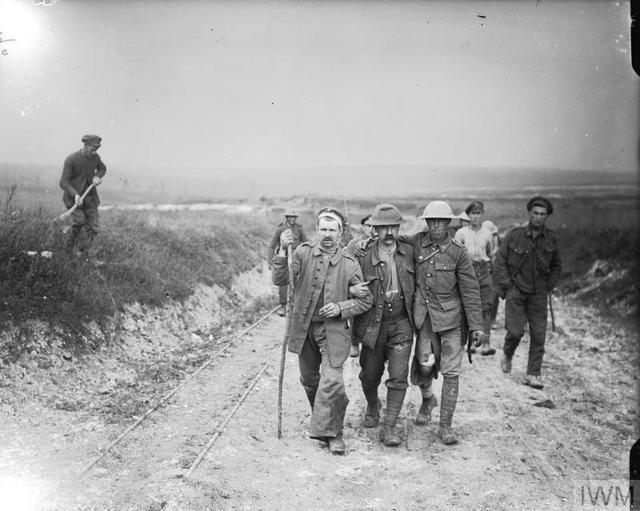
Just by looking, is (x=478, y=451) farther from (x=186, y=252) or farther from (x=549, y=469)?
(x=186, y=252)

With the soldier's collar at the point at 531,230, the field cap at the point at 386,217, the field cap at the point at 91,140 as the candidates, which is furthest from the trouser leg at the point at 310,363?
the field cap at the point at 91,140

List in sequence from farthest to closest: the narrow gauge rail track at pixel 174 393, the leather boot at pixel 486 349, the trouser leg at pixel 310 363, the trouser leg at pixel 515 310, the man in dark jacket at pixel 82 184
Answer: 1. the leather boot at pixel 486 349
2. the man in dark jacket at pixel 82 184
3. the trouser leg at pixel 515 310
4. the trouser leg at pixel 310 363
5. the narrow gauge rail track at pixel 174 393

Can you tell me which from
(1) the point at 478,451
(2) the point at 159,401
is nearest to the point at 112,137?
(2) the point at 159,401

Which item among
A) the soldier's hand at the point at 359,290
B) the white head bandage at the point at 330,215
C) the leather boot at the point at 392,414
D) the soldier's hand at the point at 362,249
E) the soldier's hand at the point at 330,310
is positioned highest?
the white head bandage at the point at 330,215

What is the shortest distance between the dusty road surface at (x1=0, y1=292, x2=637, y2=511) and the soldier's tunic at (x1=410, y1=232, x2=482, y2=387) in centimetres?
104

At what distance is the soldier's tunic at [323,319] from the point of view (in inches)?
213

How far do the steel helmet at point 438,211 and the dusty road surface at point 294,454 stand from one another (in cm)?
239

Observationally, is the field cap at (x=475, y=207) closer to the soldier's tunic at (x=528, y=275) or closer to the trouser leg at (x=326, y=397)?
the soldier's tunic at (x=528, y=275)

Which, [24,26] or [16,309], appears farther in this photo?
[16,309]

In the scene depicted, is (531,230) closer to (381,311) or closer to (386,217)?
(386,217)

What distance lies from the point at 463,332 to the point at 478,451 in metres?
1.22

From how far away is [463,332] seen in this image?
19.8 ft

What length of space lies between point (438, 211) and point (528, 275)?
2745mm

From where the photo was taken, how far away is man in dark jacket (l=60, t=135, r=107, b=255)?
8.75 meters
